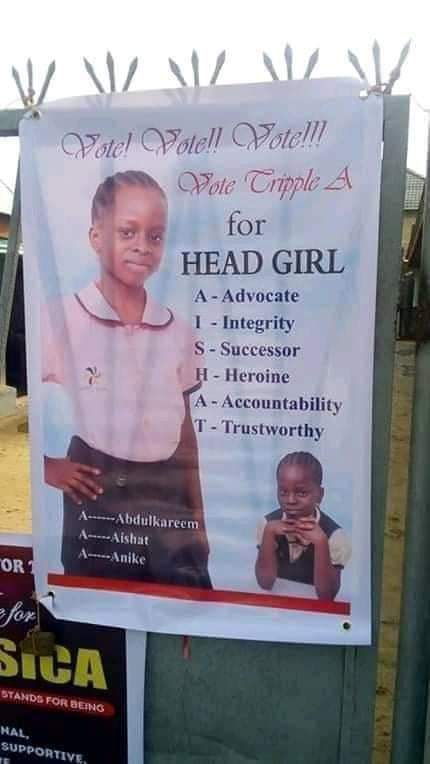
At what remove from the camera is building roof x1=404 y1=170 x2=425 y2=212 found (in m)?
1.64

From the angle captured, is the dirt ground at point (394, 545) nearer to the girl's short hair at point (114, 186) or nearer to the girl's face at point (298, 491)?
the girl's face at point (298, 491)

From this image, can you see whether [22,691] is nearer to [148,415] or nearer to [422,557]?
[148,415]

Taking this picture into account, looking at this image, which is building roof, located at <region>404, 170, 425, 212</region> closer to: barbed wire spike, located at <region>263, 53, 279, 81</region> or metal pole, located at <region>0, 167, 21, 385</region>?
barbed wire spike, located at <region>263, 53, 279, 81</region>

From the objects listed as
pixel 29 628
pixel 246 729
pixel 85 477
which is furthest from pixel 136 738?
pixel 85 477

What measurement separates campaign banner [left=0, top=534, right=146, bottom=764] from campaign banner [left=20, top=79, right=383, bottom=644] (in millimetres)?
127

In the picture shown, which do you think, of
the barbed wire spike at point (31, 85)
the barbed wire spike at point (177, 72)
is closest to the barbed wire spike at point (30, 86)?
the barbed wire spike at point (31, 85)

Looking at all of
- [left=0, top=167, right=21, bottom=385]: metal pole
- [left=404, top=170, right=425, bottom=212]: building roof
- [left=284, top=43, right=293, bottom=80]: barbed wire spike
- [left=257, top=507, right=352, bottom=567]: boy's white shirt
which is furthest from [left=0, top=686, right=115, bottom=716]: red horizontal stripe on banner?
[left=284, top=43, right=293, bottom=80]: barbed wire spike

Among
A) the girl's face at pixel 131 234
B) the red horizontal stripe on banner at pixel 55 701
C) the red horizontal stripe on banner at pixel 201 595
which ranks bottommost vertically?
the red horizontal stripe on banner at pixel 55 701

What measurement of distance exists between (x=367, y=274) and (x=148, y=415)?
63 centimetres

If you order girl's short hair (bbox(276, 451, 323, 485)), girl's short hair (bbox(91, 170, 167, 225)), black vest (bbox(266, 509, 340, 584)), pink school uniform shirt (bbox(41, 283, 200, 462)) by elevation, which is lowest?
black vest (bbox(266, 509, 340, 584))

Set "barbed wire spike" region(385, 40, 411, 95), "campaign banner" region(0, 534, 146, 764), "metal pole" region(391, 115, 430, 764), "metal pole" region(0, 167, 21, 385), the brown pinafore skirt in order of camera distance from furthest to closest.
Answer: "metal pole" region(0, 167, 21, 385)
"campaign banner" region(0, 534, 146, 764)
the brown pinafore skirt
"metal pole" region(391, 115, 430, 764)
"barbed wire spike" region(385, 40, 411, 95)

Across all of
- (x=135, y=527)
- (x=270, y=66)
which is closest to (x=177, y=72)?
(x=270, y=66)

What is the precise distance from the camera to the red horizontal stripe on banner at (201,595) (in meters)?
A: 1.64

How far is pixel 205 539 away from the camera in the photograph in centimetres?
170
